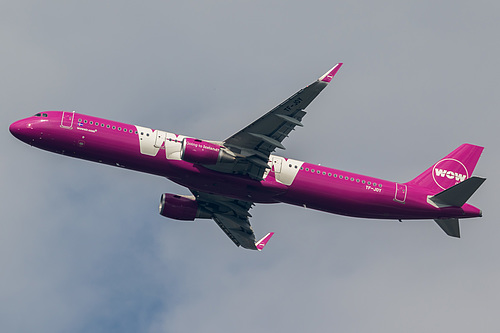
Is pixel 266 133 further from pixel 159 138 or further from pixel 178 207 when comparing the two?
pixel 178 207

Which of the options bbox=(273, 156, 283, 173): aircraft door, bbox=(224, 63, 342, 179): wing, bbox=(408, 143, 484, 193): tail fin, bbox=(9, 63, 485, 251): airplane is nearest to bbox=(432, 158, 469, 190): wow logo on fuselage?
bbox=(408, 143, 484, 193): tail fin

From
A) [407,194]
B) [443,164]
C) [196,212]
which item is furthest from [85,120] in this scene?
[443,164]

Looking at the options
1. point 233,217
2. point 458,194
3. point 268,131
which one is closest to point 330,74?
point 268,131

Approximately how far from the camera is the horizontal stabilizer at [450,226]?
75.1 m

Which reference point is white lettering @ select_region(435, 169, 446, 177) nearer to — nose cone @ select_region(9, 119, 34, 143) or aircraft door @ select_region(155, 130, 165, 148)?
aircraft door @ select_region(155, 130, 165, 148)

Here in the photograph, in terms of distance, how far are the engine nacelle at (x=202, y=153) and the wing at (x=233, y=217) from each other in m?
10.8

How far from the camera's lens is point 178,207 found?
79250mm

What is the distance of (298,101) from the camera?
6425 centimetres

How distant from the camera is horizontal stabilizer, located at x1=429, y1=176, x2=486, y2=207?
2781 inches

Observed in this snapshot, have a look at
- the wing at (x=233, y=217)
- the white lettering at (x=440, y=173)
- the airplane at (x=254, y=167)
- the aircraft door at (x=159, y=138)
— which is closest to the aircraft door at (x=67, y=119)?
the airplane at (x=254, y=167)

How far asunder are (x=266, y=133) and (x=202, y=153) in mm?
5955

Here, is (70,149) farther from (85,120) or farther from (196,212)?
(196,212)

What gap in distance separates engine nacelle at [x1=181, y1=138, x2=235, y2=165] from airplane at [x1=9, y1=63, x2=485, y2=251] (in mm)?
88

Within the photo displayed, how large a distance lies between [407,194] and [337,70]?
1723 centimetres
